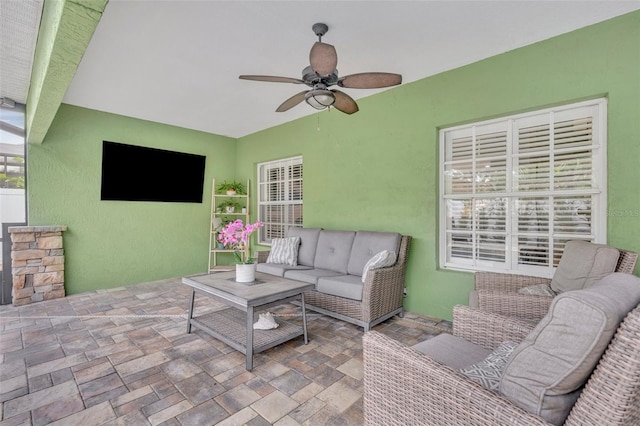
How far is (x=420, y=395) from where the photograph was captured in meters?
1.21

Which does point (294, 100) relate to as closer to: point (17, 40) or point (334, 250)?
point (334, 250)

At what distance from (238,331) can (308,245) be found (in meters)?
1.70

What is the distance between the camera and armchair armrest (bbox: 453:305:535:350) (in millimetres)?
1583

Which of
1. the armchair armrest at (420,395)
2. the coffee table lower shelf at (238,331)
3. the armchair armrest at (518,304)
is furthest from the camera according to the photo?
the coffee table lower shelf at (238,331)

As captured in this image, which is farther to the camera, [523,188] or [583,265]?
[523,188]

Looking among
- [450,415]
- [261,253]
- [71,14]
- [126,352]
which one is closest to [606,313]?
[450,415]

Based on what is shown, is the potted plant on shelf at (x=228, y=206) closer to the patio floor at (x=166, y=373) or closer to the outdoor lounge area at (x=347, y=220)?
the outdoor lounge area at (x=347, y=220)

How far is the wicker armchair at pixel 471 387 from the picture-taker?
Result: 79cm

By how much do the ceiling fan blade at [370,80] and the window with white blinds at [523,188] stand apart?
4.28ft

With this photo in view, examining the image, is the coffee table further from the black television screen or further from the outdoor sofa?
the black television screen

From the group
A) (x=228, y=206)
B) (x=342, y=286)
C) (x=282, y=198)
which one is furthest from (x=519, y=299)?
(x=228, y=206)

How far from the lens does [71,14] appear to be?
4.86 feet

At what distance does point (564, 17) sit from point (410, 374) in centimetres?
286

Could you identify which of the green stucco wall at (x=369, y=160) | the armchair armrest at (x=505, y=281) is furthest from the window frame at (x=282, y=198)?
the armchair armrest at (x=505, y=281)
